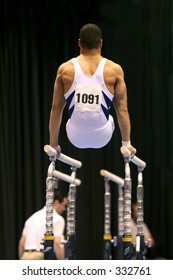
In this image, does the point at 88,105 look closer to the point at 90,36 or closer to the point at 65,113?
the point at 90,36

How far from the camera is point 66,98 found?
227 inches

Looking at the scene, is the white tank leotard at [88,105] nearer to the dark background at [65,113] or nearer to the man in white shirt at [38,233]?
the man in white shirt at [38,233]

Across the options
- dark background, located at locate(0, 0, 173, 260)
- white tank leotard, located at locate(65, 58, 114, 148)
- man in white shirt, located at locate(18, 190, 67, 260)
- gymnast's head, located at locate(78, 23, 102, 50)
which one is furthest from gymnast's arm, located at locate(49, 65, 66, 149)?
dark background, located at locate(0, 0, 173, 260)

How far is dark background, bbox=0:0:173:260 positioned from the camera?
1061cm

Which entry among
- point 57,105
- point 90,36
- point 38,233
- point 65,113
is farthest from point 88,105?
point 65,113

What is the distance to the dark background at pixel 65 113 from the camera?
418 inches

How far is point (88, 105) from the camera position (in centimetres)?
567

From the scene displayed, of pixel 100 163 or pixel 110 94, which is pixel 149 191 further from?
pixel 110 94

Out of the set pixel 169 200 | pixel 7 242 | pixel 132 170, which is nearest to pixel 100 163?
pixel 132 170

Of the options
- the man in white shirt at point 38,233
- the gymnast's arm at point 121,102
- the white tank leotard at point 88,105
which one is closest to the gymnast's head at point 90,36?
the white tank leotard at point 88,105

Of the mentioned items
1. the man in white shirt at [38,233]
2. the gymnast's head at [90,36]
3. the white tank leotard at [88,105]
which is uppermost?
the gymnast's head at [90,36]

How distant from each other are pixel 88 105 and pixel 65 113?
200 inches

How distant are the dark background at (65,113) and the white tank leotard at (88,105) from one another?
4.86 meters

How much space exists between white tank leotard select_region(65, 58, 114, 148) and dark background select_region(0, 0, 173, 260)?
4.86 metres
